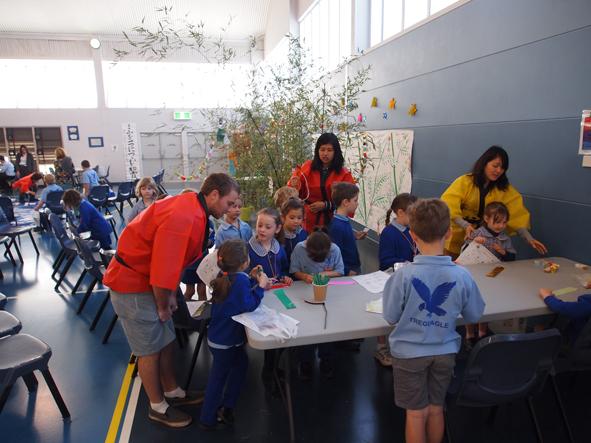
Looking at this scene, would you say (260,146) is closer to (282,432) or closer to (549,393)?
(282,432)

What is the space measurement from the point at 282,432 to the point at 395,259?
126cm

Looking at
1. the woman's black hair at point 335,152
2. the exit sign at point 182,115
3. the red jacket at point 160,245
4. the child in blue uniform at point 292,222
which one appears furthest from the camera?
the exit sign at point 182,115

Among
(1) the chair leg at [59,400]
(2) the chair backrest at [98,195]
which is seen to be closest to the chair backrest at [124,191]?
(2) the chair backrest at [98,195]

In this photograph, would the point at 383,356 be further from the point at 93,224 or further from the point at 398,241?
the point at 93,224

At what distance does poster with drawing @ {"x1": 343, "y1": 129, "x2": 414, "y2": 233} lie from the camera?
192 inches

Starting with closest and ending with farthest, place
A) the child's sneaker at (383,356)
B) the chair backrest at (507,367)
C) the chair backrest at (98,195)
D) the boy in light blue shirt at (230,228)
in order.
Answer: the chair backrest at (507,367)
the child's sneaker at (383,356)
the boy in light blue shirt at (230,228)
the chair backrest at (98,195)

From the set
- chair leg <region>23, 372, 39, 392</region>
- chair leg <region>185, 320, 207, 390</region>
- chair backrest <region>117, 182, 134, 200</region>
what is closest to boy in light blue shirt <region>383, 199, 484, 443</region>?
chair leg <region>185, 320, 207, 390</region>

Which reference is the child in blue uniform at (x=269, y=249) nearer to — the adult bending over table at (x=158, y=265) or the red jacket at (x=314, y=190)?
the adult bending over table at (x=158, y=265)

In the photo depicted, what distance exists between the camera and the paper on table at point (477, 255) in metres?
2.71

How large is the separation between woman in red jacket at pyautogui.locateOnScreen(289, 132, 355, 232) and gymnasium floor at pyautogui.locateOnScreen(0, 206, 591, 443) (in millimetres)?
1090

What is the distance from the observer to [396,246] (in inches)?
106

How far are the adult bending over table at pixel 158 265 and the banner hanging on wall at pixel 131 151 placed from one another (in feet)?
43.0

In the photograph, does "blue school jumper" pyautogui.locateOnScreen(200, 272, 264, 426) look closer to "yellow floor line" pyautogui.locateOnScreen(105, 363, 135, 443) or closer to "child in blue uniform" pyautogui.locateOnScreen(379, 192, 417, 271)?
"yellow floor line" pyautogui.locateOnScreen(105, 363, 135, 443)

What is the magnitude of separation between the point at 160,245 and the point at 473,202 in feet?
7.06
